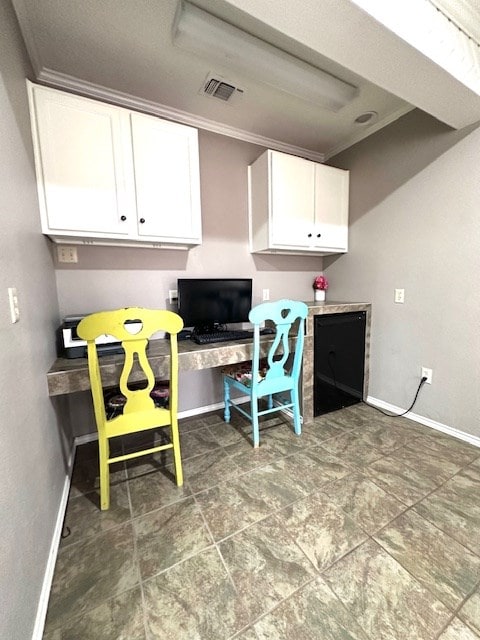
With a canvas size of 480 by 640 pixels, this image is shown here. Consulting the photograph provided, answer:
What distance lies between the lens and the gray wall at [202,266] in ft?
6.48

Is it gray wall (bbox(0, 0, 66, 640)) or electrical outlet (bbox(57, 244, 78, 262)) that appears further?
electrical outlet (bbox(57, 244, 78, 262))

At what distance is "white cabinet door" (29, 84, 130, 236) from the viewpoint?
4.90 ft

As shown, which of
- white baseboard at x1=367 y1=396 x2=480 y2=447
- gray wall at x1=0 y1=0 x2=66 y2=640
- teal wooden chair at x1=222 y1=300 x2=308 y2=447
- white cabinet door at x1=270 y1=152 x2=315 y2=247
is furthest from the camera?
white cabinet door at x1=270 y1=152 x2=315 y2=247

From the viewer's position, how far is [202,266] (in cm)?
237

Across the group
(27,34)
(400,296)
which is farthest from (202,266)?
(400,296)

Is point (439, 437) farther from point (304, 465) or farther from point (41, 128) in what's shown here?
point (41, 128)

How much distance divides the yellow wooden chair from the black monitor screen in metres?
0.68

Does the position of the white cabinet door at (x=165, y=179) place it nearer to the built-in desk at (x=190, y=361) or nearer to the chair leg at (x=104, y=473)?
the built-in desk at (x=190, y=361)

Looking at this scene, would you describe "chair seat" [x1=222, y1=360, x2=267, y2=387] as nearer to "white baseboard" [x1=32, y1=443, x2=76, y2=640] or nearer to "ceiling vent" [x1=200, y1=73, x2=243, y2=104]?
"white baseboard" [x1=32, y1=443, x2=76, y2=640]

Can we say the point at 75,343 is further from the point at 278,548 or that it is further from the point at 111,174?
the point at 278,548

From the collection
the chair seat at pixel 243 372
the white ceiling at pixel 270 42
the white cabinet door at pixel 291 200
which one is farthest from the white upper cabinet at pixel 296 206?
the chair seat at pixel 243 372

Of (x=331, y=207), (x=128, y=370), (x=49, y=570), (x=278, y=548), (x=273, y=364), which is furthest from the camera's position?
(x=331, y=207)

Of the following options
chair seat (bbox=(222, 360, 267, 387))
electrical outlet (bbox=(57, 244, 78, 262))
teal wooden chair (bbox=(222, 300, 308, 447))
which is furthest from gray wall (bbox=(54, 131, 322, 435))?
teal wooden chair (bbox=(222, 300, 308, 447))

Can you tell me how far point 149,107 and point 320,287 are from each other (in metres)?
2.21
